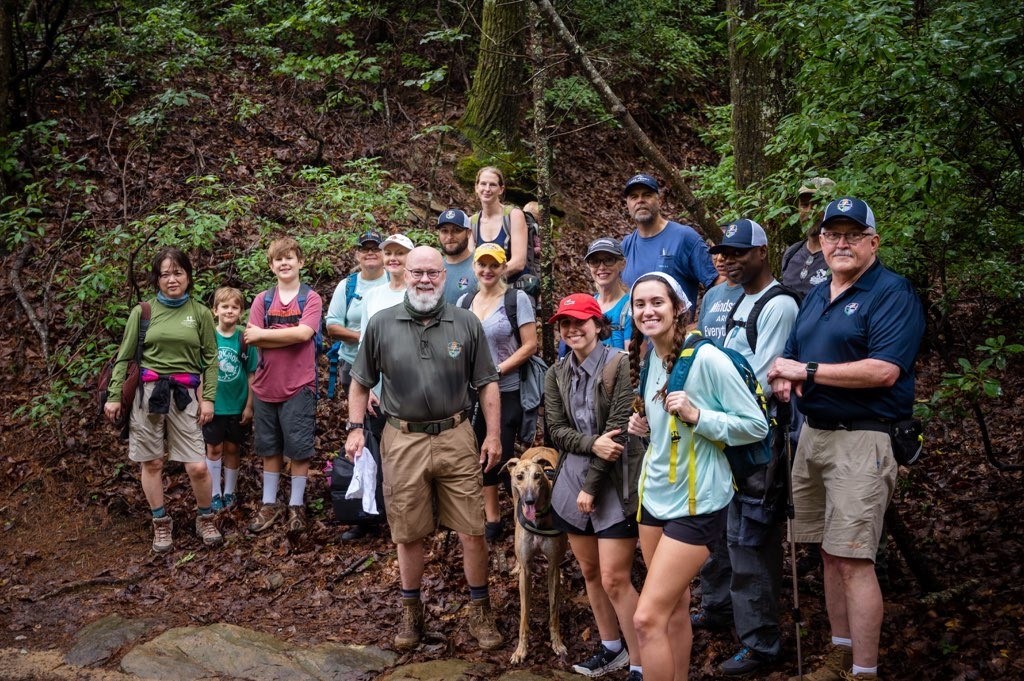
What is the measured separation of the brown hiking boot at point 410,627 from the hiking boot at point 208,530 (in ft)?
7.60

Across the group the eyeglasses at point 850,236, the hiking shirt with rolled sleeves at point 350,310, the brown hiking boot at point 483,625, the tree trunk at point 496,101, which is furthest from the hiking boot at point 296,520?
the tree trunk at point 496,101

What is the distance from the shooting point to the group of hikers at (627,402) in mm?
3947

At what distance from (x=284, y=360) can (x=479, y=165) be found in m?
5.53

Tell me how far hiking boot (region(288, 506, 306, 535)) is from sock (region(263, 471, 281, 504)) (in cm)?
21

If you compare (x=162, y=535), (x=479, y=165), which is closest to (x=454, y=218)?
(x=162, y=535)

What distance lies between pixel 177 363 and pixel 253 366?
815 millimetres

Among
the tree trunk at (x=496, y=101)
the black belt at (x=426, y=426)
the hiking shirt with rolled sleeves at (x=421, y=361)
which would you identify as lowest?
the black belt at (x=426, y=426)

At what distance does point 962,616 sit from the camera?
16.7ft

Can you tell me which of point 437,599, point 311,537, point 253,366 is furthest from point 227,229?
point 437,599

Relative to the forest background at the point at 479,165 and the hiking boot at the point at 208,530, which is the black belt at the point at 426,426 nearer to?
the forest background at the point at 479,165

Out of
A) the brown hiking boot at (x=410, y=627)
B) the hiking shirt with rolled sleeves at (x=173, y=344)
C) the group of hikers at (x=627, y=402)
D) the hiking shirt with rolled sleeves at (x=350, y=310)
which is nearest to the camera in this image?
the group of hikers at (x=627, y=402)

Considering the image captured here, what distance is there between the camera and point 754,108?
690cm

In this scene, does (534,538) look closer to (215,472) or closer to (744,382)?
(744,382)

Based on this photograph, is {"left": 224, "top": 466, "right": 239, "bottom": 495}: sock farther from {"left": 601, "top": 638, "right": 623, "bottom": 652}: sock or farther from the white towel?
{"left": 601, "top": 638, "right": 623, "bottom": 652}: sock
